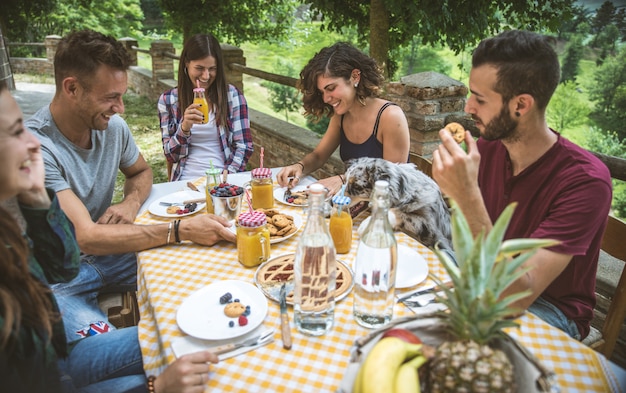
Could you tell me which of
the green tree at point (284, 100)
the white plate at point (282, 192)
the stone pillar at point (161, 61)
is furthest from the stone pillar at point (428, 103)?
the green tree at point (284, 100)

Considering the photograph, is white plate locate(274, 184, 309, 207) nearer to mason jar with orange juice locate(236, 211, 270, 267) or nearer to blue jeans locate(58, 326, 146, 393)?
mason jar with orange juice locate(236, 211, 270, 267)

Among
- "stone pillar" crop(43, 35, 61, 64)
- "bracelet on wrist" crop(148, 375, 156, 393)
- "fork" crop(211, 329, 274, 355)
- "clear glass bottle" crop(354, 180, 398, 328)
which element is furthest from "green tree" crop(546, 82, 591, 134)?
"bracelet on wrist" crop(148, 375, 156, 393)

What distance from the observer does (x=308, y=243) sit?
125cm

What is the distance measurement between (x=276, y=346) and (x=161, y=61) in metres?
9.46

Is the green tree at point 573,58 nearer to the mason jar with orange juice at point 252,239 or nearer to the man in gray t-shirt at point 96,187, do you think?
the man in gray t-shirt at point 96,187

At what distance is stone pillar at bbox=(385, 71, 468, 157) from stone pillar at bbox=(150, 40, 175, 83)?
7273 mm

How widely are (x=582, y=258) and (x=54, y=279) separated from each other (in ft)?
6.38

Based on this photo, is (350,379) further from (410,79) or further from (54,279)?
(410,79)

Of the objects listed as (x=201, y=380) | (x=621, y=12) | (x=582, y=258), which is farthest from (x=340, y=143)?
(x=621, y=12)

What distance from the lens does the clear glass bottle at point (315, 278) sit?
123 centimetres

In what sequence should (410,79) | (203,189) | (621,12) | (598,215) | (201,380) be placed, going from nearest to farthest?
(201,380) < (598,215) < (203,189) < (410,79) < (621,12)

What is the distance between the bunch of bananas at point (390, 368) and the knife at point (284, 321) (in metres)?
0.34

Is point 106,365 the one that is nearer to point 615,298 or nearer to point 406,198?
point 406,198

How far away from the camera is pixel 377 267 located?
1248 millimetres
